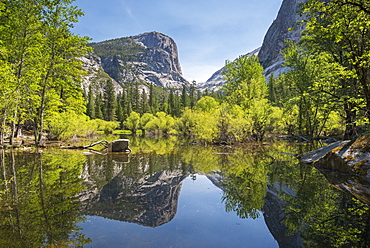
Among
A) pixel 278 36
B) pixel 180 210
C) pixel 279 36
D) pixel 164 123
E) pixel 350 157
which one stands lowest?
pixel 180 210

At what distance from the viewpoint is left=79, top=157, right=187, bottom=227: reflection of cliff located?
4711 millimetres

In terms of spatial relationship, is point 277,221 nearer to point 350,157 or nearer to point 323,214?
point 323,214

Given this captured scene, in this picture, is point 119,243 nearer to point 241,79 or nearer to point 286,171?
point 286,171

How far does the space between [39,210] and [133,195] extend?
225 cm

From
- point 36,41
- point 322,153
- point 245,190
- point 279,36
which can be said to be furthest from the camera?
point 279,36

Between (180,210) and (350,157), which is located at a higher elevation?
(350,157)

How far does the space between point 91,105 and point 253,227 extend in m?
85.7

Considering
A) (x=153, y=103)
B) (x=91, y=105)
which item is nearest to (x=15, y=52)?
(x=91, y=105)

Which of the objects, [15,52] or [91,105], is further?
[91,105]

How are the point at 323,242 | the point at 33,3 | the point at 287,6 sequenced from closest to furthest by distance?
the point at 323,242
the point at 33,3
the point at 287,6

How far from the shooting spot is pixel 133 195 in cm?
596

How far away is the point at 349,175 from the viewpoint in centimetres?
808

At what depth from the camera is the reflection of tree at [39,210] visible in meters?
3.38

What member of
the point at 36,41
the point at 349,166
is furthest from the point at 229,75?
the point at 349,166
